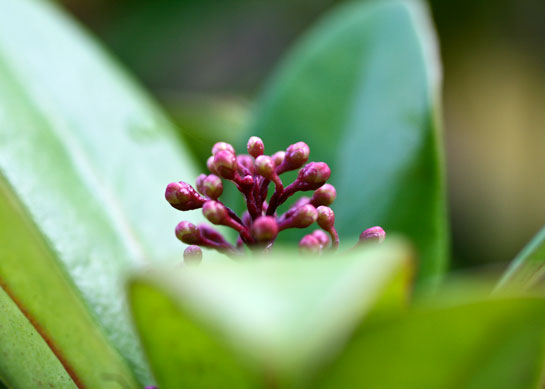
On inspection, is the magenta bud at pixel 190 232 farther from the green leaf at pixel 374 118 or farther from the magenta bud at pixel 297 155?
the green leaf at pixel 374 118

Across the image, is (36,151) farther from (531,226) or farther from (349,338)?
(531,226)

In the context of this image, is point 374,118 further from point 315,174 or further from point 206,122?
point 206,122

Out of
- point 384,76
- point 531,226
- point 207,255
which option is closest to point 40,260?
point 207,255

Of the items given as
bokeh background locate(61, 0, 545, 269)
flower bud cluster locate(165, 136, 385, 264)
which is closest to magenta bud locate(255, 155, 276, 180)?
flower bud cluster locate(165, 136, 385, 264)

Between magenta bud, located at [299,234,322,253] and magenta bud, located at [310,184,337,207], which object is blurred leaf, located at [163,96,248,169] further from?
magenta bud, located at [299,234,322,253]

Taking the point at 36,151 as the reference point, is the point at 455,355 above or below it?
below

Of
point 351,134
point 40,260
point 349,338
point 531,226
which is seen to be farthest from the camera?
point 531,226
